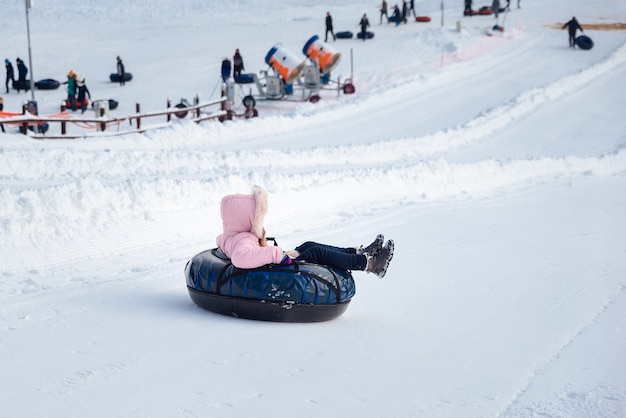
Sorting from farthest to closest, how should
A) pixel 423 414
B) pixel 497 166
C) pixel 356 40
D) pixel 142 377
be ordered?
pixel 356 40, pixel 497 166, pixel 142 377, pixel 423 414

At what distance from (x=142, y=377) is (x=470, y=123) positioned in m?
17.6

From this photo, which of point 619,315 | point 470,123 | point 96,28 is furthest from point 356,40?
point 619,315

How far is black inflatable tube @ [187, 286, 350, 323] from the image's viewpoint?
21.8 feet

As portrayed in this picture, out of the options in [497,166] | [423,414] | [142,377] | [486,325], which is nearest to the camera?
[423,414]

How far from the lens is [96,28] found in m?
44.0

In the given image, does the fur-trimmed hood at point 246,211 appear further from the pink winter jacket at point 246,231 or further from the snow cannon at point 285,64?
the snow cannon at point 285,64

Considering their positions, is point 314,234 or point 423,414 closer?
point 423,414

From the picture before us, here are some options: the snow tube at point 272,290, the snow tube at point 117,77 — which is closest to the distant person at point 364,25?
the snow tube at point 117,77

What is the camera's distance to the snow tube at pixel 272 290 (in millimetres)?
6590

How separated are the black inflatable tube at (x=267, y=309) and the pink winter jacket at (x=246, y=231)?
0.32 metres

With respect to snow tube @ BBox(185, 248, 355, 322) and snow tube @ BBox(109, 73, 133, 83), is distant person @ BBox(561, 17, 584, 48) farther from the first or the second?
snow tube @ BBox(185, 248, 355, 322)

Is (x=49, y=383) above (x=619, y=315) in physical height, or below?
above

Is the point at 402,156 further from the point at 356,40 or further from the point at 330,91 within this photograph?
the point at 356,40

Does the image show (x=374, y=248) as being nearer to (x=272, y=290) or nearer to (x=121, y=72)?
(x=272, y=290)
